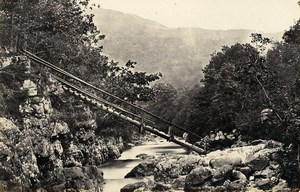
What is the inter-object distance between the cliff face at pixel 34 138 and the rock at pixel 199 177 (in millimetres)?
3412

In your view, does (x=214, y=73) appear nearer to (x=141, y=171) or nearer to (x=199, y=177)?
(x=141, y=171)

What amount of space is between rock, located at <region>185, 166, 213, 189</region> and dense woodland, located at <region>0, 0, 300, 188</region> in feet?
8.62

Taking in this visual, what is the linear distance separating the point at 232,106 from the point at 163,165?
11.0 m

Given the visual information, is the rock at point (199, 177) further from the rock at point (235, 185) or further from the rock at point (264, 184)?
the rock at point (264, 184)

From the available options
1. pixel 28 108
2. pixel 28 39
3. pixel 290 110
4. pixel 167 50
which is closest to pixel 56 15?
pixel 28 39

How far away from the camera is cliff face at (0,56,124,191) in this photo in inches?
425

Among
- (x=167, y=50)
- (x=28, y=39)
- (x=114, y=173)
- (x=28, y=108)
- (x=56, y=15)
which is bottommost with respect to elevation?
(x=114, y=173)

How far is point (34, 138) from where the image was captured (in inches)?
522

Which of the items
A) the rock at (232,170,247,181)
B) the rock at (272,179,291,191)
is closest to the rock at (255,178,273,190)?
the rock at (272,179,291,191)

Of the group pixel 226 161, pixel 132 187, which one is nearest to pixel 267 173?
pixel 226 161

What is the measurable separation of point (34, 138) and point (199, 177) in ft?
19.0

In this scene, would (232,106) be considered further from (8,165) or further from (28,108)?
(8,165)

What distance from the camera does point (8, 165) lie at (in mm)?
10250

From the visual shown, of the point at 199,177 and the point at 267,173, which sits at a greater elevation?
the point at 267,173
